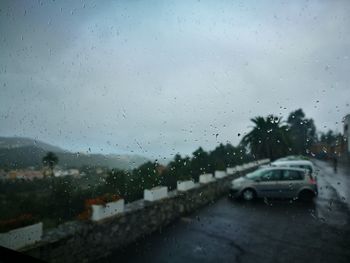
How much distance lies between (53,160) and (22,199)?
1961 mm

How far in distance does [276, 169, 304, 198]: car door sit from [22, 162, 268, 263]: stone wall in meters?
5.22

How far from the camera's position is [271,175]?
12.8 meters

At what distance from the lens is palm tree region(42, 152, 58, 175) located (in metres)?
8.90

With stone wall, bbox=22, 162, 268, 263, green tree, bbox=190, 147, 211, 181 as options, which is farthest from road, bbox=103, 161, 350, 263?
green tree, bbox=190, 147, 211, 181

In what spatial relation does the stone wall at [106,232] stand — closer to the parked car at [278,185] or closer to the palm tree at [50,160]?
the palm tree at [50,160]

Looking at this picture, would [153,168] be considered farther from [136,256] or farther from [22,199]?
[136,256]

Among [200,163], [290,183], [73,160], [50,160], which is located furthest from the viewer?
[200,163]

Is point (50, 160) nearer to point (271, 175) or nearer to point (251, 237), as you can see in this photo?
point (251, 237)

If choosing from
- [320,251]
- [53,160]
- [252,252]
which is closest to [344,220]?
[320,251]

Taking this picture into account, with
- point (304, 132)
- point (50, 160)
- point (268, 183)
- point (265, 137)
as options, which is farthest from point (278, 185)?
point (265, 137)

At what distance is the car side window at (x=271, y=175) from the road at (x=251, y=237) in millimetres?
1804

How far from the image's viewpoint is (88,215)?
5805mm

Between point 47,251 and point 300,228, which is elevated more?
point 47,251

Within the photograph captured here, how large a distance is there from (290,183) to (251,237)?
6.23 m
